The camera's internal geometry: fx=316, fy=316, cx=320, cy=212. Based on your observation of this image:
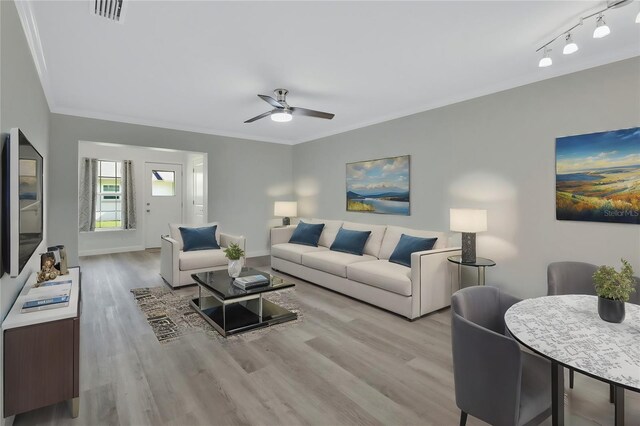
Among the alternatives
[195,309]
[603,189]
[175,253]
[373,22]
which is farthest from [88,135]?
[603,189]

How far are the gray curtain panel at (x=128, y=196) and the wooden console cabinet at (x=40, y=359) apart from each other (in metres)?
6.04

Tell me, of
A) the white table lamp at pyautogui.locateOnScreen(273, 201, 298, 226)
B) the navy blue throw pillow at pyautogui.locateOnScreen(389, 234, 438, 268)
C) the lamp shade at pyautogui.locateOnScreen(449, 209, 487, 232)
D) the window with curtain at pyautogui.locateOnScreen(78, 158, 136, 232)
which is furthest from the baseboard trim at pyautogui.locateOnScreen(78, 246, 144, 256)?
the lamp shade at pyautogui.locateOnScreen(449, 209, 487, 232)

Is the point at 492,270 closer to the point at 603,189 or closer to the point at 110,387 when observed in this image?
the point at 603,189

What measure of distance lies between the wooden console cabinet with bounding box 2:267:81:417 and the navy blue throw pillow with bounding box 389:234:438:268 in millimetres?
3118

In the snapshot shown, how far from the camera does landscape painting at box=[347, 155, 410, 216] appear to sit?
15.0ft

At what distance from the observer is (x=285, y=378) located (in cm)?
226

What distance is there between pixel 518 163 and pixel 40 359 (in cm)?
421

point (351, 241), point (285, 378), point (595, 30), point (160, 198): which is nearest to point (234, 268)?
point (285, 378)

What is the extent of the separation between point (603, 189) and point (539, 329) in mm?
2128

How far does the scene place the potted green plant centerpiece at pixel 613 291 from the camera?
150 cm

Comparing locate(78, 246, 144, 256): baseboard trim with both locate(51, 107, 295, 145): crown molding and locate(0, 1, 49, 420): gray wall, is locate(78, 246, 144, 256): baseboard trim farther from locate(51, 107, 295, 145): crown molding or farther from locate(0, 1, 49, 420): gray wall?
locate(0, 1, 49, 420): gray wall

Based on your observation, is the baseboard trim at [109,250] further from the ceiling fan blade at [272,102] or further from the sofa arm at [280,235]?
the ceiling fan blade at [272,102]

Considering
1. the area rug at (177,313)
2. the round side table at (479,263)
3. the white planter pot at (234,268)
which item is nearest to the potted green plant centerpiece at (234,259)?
the white planter pot at (234,268)

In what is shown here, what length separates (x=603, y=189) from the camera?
2.81 metres
